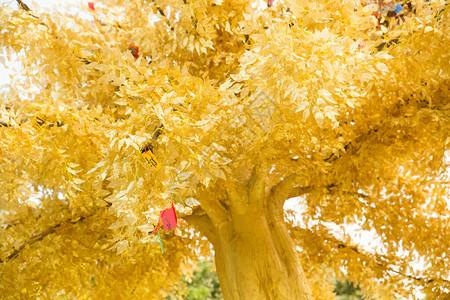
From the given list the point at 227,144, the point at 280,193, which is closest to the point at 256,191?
the point at 280,193

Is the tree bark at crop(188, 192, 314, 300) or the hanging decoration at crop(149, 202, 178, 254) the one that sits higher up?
the tree bark at crop(188, 192, 314, 300)

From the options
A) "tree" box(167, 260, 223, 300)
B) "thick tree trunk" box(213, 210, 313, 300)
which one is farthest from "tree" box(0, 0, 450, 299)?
"tree" box(167, 260, 223, 300)

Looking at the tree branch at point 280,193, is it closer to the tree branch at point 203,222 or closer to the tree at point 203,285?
the tree branch at point 203,222

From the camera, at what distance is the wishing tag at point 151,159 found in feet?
4.77

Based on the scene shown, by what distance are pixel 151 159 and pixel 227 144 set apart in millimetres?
414

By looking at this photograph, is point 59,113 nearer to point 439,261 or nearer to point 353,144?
point 353,144

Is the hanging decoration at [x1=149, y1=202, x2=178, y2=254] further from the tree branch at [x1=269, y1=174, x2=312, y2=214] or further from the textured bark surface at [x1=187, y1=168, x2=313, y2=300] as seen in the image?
the tree branch at [x1=269, y1=174, x2=312, y2=214]

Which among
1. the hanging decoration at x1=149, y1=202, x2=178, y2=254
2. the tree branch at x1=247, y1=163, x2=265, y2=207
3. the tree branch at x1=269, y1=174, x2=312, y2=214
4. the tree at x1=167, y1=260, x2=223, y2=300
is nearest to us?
the hanging decoration at x1=149, y1=202, x2=178, y2=254

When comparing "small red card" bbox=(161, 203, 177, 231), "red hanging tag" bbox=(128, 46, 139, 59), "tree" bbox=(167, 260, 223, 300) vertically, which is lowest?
"small red card" bbox=(161, 203, 177, 231)

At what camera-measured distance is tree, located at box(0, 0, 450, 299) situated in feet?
4.71

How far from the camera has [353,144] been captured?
2.17m

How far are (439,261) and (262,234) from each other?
1.05m

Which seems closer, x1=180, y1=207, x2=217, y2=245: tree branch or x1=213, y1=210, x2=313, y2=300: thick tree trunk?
x1=213, y1=210, x2=313, y2=300: thick tree trunk

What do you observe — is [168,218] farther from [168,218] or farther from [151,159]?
[151,159]
